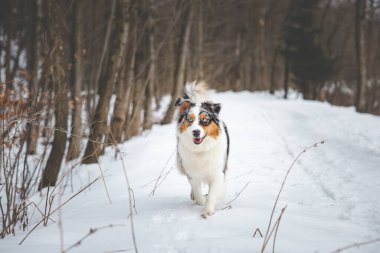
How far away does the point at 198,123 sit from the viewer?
404 centimetres

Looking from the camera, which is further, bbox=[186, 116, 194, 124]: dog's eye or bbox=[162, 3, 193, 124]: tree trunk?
bbox=[162, 3, 193, 124]: tree trunk

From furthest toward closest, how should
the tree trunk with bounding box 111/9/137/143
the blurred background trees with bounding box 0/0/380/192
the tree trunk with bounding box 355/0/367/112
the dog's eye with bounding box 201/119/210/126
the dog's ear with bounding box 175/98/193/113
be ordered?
the tree trunk with bounding box 355/0/367/112 < the tree trunk with bounding box 111/9/137/143 < the blurred background trees with bounding box 0/0/380/192 < the dog's ear with bounding box 175/98/193/113 < the dog's eye with bounding box 201/119/210/126

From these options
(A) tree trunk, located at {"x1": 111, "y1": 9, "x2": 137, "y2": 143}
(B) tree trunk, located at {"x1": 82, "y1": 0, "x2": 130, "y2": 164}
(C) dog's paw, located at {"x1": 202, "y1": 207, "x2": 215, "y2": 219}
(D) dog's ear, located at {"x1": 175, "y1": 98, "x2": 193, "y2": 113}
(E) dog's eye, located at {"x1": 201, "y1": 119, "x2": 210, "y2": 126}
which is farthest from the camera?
(A) tree trunk, located at {"x1": 111, "y1": 9, "x2": 137, "y2": 143}

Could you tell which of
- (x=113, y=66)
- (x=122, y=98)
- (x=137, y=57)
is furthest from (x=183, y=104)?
(x=137, y=57)

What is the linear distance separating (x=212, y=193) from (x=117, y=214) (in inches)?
46.6

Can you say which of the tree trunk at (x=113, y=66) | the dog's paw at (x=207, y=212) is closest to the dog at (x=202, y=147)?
the dog's paw at (x=207, y=212)

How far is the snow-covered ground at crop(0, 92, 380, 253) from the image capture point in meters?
3.05

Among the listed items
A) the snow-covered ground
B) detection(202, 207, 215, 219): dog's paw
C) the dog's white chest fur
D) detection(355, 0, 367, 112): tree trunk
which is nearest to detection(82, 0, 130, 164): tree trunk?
the snow-covered ground

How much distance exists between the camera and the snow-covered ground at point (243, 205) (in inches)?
120

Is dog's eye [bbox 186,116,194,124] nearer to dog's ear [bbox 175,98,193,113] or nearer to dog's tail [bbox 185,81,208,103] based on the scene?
dog's ear [bbox 175,98,193,113]

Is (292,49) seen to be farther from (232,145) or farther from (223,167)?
(223,167)

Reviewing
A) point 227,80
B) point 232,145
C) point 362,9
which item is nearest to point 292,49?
point 362,9

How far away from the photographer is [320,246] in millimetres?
2863

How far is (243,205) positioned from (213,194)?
0.47 meters
